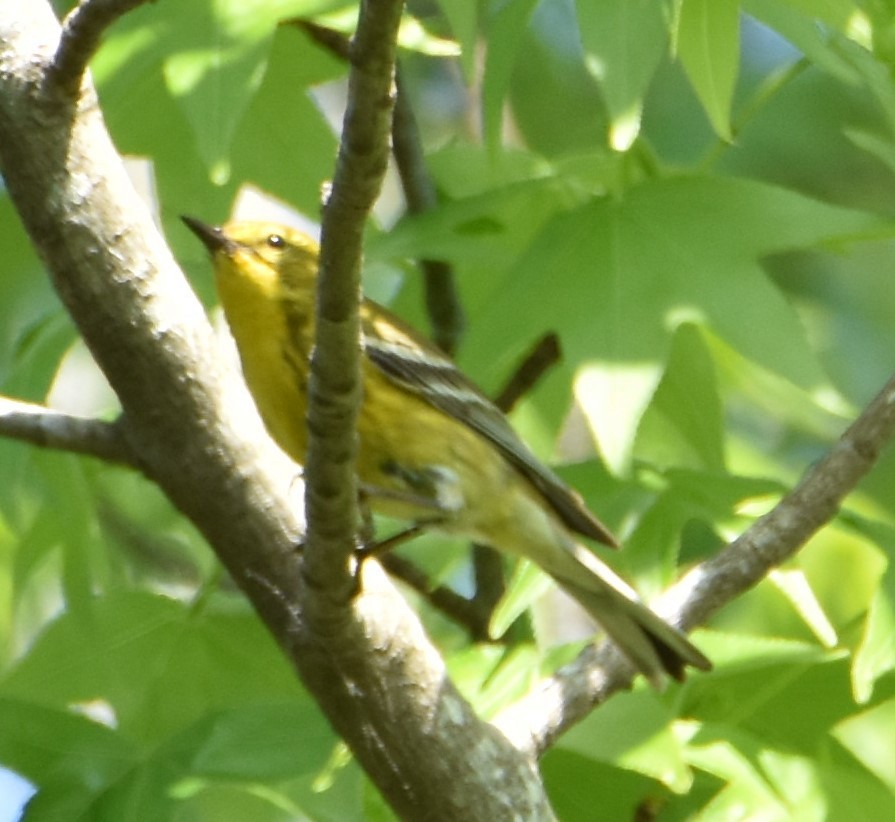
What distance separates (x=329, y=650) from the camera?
237cm

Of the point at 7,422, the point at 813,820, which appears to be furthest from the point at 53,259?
the point at 813,820

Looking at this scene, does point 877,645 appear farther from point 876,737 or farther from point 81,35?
point 81,35

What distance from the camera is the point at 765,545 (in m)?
2.58

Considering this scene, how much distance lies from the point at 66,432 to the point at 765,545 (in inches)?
45.3

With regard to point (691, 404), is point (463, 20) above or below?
above

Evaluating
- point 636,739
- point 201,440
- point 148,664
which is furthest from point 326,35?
point 636,739

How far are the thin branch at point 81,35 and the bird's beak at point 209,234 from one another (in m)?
0.67

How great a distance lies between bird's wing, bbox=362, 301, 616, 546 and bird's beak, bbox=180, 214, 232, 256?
A: 12.2 inches

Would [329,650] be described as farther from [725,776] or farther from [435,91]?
[435,91]

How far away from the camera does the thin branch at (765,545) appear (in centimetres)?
255

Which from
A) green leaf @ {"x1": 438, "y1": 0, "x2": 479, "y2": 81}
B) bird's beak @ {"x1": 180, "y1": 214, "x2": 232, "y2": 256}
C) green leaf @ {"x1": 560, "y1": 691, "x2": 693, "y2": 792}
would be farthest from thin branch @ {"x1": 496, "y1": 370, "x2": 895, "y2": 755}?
bird's beak @ {"x1": 180, "y1": 214, "x2": 232, "y2": 256}

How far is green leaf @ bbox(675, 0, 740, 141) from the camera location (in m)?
2.46

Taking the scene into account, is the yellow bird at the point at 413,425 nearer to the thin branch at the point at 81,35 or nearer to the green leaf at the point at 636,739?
the green leaf at the point at 636,739

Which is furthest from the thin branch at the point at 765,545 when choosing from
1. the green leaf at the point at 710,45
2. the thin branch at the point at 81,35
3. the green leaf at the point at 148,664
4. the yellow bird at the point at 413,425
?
the thin branch at the point at 81,35
